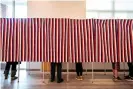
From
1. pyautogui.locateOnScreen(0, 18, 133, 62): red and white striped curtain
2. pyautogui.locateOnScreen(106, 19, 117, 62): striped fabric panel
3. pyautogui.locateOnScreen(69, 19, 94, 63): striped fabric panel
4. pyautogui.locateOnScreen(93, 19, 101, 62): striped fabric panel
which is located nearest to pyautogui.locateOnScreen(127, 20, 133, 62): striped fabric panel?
pyautogui.locateOnScreen(0, 18, 133, 62): red and white striped curtain

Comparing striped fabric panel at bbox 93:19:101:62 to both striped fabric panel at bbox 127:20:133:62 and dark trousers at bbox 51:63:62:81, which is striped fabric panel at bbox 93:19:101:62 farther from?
dark trousers at bbox 51:63:62:81

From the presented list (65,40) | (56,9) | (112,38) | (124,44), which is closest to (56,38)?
(65,40)

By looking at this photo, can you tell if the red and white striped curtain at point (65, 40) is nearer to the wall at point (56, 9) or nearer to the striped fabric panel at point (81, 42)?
the striped fabric panel at point (81, 42)

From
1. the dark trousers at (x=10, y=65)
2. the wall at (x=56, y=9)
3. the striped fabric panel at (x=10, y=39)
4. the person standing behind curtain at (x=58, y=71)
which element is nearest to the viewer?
the striped fabric panel at (x=10, y=39)

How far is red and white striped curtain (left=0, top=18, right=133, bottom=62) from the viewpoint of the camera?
4.32m

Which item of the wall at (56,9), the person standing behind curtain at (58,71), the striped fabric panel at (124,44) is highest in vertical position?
the wall at (56,9)

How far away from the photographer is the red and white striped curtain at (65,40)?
432 cm

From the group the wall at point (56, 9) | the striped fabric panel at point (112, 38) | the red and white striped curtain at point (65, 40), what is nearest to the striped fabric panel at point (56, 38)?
the red and white striped curtain at point (65, 40)

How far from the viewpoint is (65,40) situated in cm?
435

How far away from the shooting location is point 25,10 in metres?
6.65

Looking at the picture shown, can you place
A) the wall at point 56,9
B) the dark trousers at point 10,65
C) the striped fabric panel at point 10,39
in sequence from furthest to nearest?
1. the wall at point 56,9
2. the dark trousers at point 10,65
3. the striped fabric panel at point 10,39

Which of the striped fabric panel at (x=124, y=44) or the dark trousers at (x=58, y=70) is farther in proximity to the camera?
the dark trousers at (x=58, y=70)

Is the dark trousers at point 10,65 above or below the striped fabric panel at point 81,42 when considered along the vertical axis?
below

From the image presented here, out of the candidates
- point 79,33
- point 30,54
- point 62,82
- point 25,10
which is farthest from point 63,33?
point 25,10
